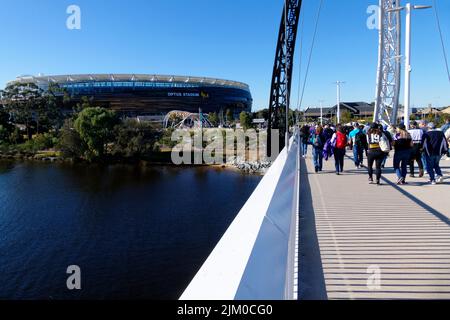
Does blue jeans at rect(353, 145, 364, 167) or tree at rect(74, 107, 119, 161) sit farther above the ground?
tree at rect(74, 107, 119, 161)

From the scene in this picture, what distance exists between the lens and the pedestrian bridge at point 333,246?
1530 mm

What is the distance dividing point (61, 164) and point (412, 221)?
55213 mm

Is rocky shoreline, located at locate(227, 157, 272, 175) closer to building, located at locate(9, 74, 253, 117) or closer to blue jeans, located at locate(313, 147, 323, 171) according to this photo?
blue jeans, located at locate(313, 147, 323, 171)

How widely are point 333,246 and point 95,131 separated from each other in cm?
5348

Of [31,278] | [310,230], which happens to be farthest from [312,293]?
[31,278]

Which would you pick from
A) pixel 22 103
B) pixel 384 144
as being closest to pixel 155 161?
pixel 22 103

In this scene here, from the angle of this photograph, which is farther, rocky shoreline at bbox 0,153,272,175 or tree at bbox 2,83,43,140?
tree at bbox 2,83,43,140

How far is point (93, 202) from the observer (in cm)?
3042

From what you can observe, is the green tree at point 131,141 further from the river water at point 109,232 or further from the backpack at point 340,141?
the backpack at point 340,141

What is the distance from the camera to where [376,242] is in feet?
13.5

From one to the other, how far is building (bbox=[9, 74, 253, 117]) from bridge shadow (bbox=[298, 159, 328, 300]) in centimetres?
8908

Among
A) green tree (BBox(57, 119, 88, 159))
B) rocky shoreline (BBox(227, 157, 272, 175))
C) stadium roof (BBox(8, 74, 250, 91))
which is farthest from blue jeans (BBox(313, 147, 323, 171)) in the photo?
stadium roof (BBox(8, 74, 250, 91))

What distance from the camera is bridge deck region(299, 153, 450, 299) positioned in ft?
10.1

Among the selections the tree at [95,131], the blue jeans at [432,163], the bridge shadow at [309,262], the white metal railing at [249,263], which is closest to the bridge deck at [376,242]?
the bridge shadow at [309,262]
